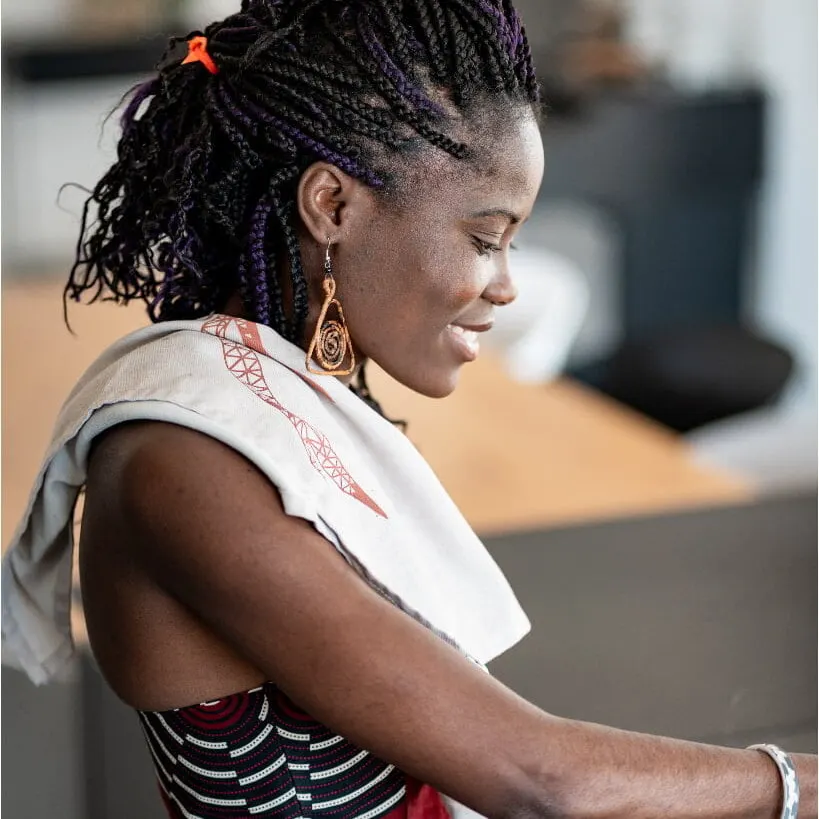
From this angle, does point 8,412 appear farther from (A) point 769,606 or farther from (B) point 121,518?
(B) point 121,518

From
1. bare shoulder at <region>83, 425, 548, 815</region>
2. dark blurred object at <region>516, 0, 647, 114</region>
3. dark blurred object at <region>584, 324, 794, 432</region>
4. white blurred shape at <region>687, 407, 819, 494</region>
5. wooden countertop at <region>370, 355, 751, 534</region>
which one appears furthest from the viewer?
dark blurred object at <region>516, 0, 647, 114</region>

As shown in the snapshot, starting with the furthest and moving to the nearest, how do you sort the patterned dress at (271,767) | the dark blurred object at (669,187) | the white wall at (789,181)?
the white wall at (789,181)
the dark blurred object at (669,187)
the patterned dress at (271,767)

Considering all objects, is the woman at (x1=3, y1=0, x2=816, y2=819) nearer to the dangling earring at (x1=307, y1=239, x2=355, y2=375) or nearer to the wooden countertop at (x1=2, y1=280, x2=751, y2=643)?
the dangling earring at (x1=307, y1=239, x2=355, y2=375)

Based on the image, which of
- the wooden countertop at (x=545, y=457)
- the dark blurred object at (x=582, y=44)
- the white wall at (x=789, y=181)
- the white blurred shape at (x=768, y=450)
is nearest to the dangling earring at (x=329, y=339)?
the wooden countertop at (x=545, y=457)

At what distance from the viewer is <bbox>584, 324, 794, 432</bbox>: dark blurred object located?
2.96 metres

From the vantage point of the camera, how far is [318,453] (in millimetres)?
825

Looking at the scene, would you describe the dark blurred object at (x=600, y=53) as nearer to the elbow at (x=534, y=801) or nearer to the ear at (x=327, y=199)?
the ear at (x=327, y=199)

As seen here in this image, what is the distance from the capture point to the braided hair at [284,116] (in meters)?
0.85

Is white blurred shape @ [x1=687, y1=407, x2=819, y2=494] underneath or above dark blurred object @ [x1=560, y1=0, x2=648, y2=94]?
above

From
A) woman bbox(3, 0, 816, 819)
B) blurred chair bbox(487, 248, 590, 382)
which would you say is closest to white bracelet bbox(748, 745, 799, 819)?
woman bbox(3, 0, 816, 819)

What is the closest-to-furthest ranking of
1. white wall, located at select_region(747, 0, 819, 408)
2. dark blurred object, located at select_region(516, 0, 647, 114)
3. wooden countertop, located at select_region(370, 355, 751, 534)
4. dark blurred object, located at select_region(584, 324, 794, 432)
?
1. wooden countertop, located at select_region(370, 355, 751, 534)
2. dark blurred object, located at select_region(584, 324, 794, 432)
3. dark blurred object, located at select_region(516, 0, 647, 114)
4. white wall, located at select_region(747, 0, 819, 408)

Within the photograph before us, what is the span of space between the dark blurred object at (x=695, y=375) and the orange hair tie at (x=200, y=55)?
217 centimetres

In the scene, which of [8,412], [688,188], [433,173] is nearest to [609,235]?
[688,188]

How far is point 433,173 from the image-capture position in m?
0.87
